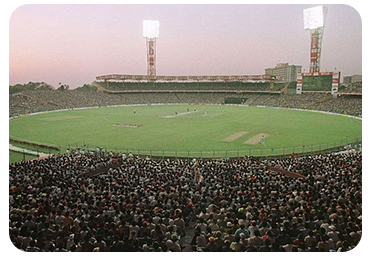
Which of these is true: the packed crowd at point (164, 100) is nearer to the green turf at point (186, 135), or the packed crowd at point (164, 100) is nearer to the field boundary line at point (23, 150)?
the green turf at point (186, 135)

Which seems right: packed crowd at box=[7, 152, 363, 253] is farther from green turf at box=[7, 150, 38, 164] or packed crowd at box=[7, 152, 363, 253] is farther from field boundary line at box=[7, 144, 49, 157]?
field boundary line at box=[7, 144, 49, 157]

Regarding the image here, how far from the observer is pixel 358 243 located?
8078mm

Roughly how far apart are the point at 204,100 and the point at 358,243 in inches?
3965

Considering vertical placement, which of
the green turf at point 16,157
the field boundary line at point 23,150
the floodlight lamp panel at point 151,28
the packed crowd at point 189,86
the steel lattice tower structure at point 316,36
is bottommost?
the green turf at point 16,157

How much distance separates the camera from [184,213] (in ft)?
37.3

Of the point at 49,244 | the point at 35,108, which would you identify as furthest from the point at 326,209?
the point at 35,108

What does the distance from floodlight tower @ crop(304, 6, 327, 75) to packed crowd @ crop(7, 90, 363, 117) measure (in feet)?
34.5

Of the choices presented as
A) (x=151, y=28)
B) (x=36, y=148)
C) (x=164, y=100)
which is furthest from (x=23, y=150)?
(x=151, y=28)

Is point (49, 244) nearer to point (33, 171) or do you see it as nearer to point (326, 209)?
point (326, 209)

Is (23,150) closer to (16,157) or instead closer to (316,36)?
(16,157)

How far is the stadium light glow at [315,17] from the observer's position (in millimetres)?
84562

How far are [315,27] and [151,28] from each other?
186 feet

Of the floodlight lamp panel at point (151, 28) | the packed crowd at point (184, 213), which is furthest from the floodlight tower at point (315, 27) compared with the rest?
the packed crowd at point (184, 213)

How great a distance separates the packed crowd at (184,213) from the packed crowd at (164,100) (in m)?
Answer: 57.7
